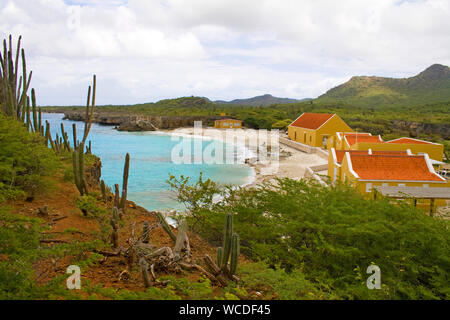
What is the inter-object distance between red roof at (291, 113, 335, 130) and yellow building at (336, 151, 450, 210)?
2690 centimetres

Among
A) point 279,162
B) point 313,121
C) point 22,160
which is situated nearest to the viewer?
point 22,160

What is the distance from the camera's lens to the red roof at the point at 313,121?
151ft

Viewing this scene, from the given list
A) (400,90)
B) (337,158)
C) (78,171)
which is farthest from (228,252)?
(400,90)

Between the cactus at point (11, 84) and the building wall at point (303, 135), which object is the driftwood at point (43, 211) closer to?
the cactus at point (11, 84)

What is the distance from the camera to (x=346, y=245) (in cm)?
918

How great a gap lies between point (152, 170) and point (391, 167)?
27444mm

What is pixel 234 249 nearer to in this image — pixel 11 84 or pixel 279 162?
pixel 11 84

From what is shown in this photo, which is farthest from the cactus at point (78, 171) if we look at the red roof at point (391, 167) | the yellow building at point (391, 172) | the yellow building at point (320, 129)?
the yellow building at point (320, 129)

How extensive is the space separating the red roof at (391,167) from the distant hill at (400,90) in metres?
114

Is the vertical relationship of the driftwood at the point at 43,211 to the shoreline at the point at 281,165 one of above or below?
above

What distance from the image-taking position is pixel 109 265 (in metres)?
7.53

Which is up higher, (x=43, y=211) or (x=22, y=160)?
(x=22, y=160)

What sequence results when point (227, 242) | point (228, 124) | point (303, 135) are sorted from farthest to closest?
point (228, 124), point (303, 135), point (227, 242)
